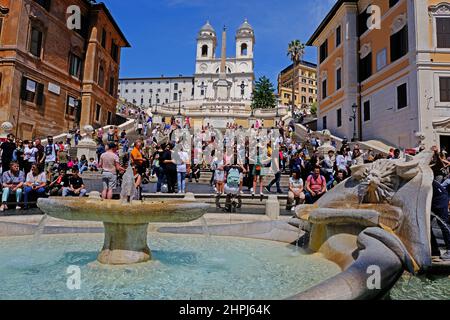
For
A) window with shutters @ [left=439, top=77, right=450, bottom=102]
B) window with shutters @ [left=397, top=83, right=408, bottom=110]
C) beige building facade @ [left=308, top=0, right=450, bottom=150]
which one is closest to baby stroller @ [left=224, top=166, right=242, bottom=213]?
beige building facade @ [left=308, top=0, right=450, bottom=150]

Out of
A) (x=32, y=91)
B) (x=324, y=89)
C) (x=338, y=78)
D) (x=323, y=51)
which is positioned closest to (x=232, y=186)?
(x=32, y=91)

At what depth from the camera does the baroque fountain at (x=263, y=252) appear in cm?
A: 330

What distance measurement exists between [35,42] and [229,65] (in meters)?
80.2

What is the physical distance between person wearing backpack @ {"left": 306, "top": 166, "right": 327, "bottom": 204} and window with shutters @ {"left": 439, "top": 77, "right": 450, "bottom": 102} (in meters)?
14.5

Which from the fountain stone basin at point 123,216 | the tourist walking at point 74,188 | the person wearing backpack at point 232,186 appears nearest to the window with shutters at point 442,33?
the person wearing backpack at point 232,186

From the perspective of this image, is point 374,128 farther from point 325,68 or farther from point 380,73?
point 325,68

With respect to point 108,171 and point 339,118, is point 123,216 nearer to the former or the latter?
point 108,171

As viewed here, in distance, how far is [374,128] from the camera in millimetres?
25094

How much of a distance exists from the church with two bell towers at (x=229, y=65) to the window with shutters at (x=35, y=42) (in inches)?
2796

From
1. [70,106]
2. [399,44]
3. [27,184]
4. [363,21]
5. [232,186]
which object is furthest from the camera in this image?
[70,106]

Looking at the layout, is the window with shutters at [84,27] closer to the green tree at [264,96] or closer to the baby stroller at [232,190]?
the baby stroller at [232,190]

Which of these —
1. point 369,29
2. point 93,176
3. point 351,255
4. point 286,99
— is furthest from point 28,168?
point 286,99

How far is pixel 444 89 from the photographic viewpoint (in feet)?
65.2

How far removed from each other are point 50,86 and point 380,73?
25941 millimetres
